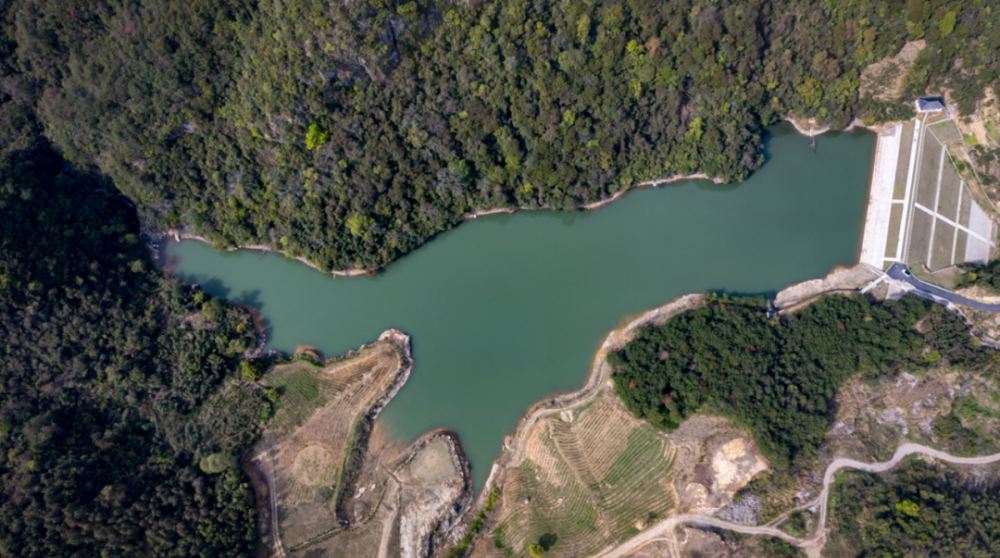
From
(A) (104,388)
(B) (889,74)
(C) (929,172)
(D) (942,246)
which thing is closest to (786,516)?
(D) (942,246)

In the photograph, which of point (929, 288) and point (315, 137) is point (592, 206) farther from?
point (929, 288)

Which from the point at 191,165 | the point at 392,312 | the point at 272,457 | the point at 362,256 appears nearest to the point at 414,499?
the point at 272,457

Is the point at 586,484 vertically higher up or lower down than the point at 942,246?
lower down

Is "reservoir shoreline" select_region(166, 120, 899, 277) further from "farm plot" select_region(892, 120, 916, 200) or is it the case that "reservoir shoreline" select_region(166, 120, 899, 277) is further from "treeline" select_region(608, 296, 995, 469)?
"treeline" select_region(608, 296, 995, 469)

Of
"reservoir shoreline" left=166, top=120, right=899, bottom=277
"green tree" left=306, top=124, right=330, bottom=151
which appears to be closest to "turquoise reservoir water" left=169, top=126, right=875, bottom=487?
"reservoir shoreline" left=166, top=120, right=899, bottom=277

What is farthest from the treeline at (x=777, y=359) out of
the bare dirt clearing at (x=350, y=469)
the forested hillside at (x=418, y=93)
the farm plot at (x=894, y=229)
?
the bare dirt clearing at (x=350, y=469)

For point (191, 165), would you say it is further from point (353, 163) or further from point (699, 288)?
point (699, 288)
